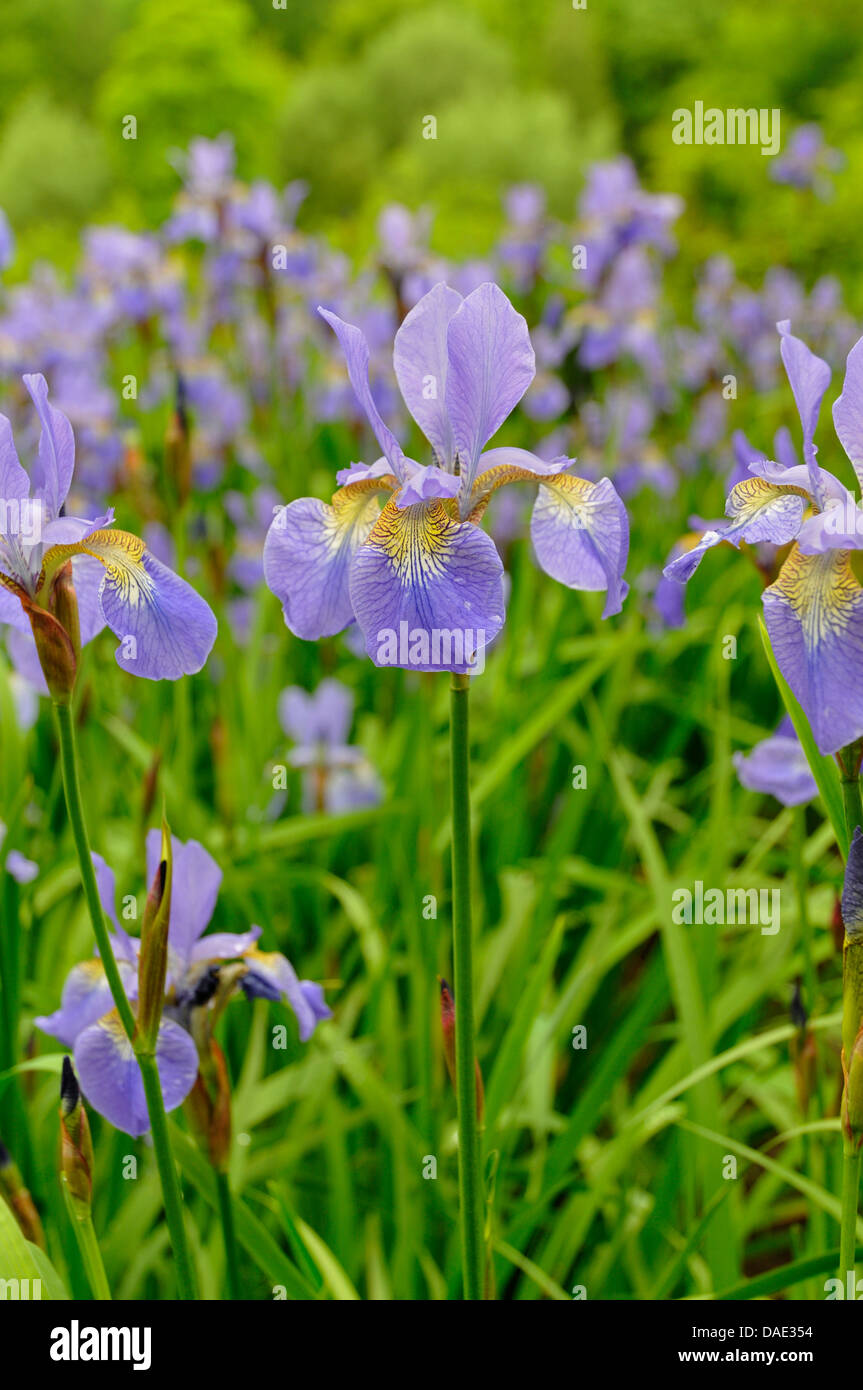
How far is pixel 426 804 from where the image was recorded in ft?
7.11

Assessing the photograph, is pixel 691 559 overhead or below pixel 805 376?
below

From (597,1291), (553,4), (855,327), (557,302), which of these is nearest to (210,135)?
(553,4)

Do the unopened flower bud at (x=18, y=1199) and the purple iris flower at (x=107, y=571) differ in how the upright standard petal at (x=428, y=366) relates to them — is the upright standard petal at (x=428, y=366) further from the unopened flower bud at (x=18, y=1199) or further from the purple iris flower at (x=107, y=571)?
the unopened flower bud at (x=18, y=1199)

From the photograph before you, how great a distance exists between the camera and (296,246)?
15.8 ft

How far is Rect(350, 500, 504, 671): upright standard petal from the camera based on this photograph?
83 centimetres

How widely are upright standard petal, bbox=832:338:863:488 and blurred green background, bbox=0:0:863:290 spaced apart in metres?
12.6

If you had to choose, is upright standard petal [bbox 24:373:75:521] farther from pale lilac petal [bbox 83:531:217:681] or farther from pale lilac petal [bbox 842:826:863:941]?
pale lilac petal [bbox 842:826:863:941]

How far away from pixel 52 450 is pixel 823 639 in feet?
2.00

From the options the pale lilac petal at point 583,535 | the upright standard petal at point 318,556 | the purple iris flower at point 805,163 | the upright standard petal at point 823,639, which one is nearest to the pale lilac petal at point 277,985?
the upright standard petal at point 318,556

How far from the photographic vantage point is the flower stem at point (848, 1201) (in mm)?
899

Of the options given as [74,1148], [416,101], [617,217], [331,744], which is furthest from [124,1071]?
[416,101]

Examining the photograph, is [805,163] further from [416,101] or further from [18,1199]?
[416,101]
